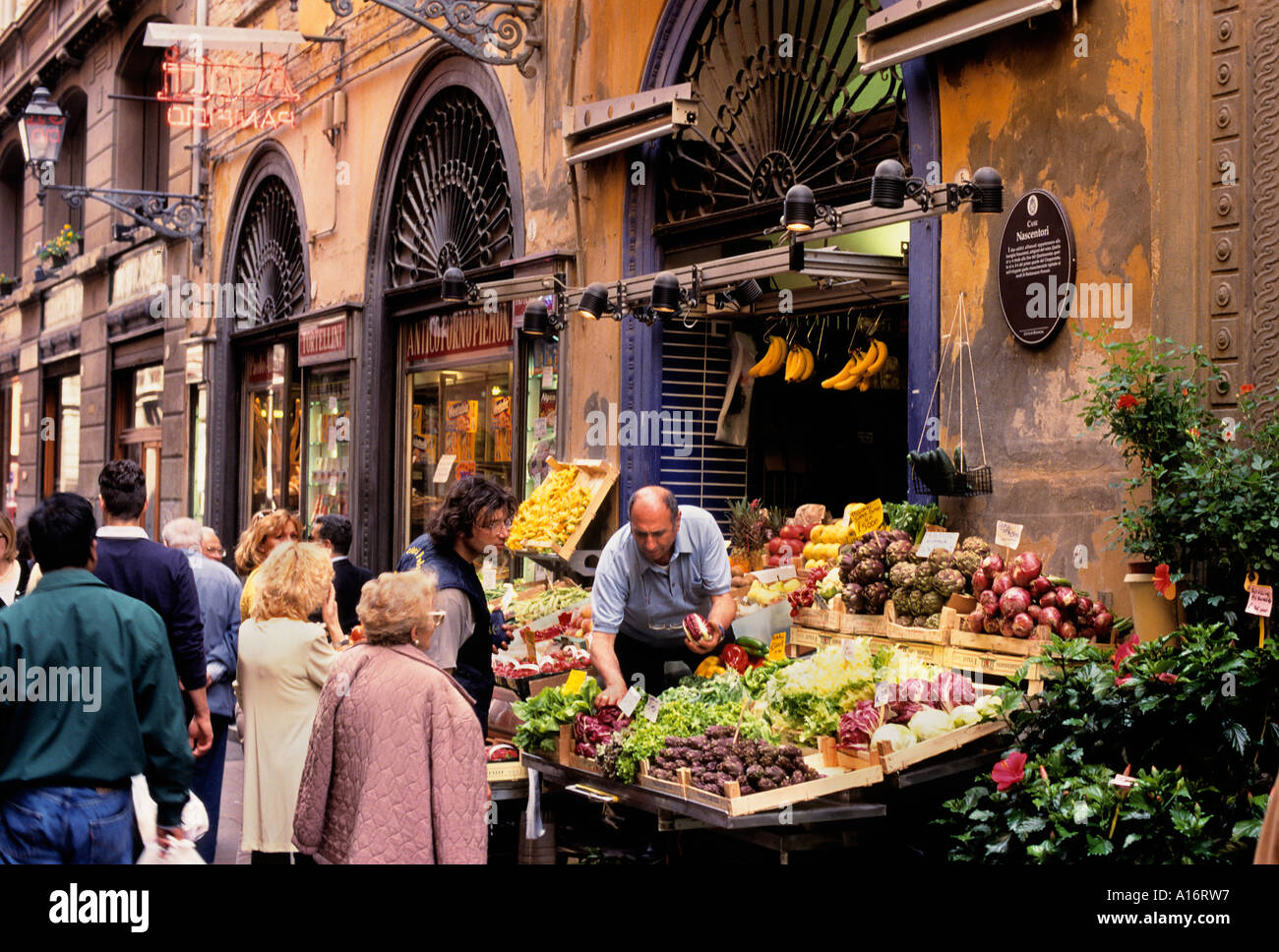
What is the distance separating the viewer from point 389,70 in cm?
1402

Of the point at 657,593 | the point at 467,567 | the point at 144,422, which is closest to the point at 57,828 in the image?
the point at 467,567

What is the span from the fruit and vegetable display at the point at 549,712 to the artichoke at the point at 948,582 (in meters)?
1.76

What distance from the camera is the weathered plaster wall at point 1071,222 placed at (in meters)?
6.55

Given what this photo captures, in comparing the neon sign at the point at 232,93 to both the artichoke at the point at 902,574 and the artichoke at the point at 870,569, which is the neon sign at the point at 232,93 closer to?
the artichoke at the point at 870,569

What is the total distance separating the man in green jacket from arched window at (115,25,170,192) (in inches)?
724

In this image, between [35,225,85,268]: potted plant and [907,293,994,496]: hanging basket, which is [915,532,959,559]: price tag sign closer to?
[907,293,994,496]: hanging basket

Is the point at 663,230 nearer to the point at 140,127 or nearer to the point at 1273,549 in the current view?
the point at 1273,549

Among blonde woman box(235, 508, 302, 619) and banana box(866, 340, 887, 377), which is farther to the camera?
banana box(866, 340, 887, 377)

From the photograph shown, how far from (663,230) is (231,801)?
5136 millimetres

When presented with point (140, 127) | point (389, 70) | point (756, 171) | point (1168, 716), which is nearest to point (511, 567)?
point (756, 171)

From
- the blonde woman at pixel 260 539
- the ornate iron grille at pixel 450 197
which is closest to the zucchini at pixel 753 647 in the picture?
the blonde woman at pixel 260 539

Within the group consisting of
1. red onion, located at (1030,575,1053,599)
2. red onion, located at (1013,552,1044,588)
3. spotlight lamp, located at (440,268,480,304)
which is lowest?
red onion, located at (1030,575,1053,599)

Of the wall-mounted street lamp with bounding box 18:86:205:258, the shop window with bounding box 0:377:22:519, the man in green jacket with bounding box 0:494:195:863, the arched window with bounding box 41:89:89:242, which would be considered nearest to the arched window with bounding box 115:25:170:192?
the wall-mounted street lamp with bounding box 18:86:205:258

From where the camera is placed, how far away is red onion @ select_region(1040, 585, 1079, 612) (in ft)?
20.5
